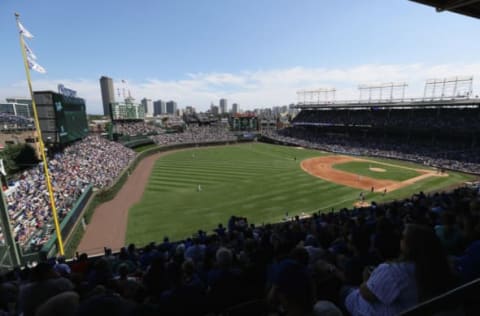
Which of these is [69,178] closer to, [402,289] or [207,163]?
[207,163]

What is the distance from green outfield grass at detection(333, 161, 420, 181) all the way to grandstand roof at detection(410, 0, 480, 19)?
25.0 meters

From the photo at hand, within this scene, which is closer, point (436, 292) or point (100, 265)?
point (436, 292)

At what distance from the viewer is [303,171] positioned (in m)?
35.2

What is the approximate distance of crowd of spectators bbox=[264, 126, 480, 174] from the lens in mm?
37041

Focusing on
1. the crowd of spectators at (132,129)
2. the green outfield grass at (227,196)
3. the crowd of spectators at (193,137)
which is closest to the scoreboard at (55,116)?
the green outfield grass at (227,196)

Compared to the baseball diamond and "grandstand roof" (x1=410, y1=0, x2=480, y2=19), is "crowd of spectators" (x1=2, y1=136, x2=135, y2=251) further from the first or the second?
"grandstand roof" (x1=410, y1=0, x2=480, y2=19)

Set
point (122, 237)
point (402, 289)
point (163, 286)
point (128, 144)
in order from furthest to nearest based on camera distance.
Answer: point (128, 144), point (122, 237), point (163, 286), point (402, 289)

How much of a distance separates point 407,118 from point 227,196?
46169 millimetres

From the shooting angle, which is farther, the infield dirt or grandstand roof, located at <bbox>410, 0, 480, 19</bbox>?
the infield dirt

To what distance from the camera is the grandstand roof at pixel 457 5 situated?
801 cm

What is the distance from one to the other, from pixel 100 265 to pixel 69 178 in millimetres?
23739

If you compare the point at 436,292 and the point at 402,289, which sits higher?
the point at 436,292

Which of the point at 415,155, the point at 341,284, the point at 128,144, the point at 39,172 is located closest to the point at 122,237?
the point at 39,172

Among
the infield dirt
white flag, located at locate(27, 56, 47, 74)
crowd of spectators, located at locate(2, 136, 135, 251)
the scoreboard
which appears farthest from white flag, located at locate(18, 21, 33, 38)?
the infield dirt
